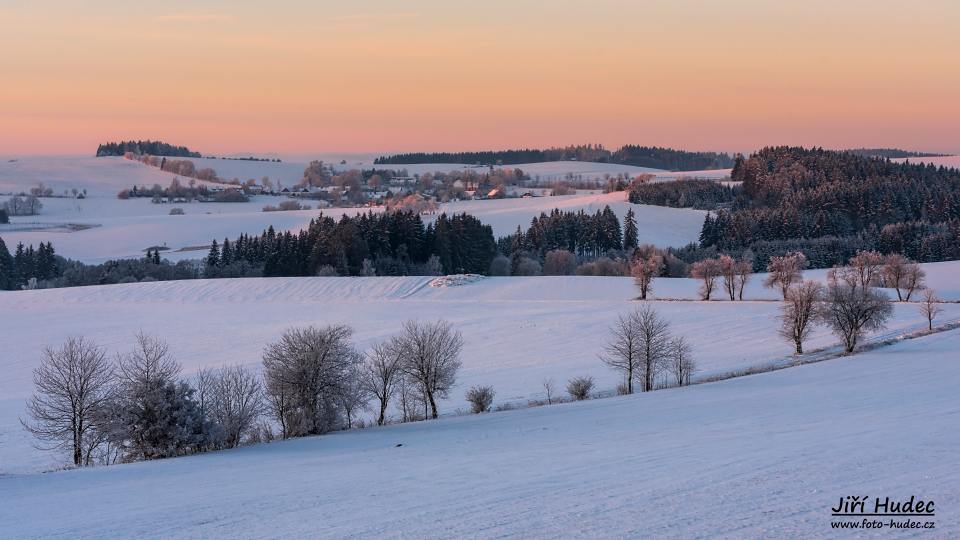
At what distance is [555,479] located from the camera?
1981cm

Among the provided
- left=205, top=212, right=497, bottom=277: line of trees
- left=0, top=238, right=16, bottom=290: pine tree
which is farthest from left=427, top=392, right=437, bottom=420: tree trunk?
left=0, top=238, right=16, bottom=290: pine tree

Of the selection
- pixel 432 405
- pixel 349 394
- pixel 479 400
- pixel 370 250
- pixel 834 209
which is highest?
pixel 834 209

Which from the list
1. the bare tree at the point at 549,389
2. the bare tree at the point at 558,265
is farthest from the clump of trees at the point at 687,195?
the bare tree at the point at 549,389

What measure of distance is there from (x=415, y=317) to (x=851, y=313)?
30.8m

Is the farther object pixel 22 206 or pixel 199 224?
pixel 22 206

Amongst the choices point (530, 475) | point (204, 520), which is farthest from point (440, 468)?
point (204, 520)

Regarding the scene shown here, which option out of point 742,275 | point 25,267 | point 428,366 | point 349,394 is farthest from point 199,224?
point 349,394

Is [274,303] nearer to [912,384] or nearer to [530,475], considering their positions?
[912,384]

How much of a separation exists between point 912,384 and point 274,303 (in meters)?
53.5

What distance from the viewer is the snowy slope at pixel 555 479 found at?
51.3ft

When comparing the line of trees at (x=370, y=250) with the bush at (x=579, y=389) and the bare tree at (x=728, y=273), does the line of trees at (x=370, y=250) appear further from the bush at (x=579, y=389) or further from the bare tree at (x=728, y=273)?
the bush at (x=579, y=389)

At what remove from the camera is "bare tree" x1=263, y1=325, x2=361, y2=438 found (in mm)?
33250

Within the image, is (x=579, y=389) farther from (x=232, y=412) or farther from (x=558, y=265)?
(x=558, y=265)

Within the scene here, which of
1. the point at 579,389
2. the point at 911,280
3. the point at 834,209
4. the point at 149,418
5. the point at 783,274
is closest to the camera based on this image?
the point at 149,418
